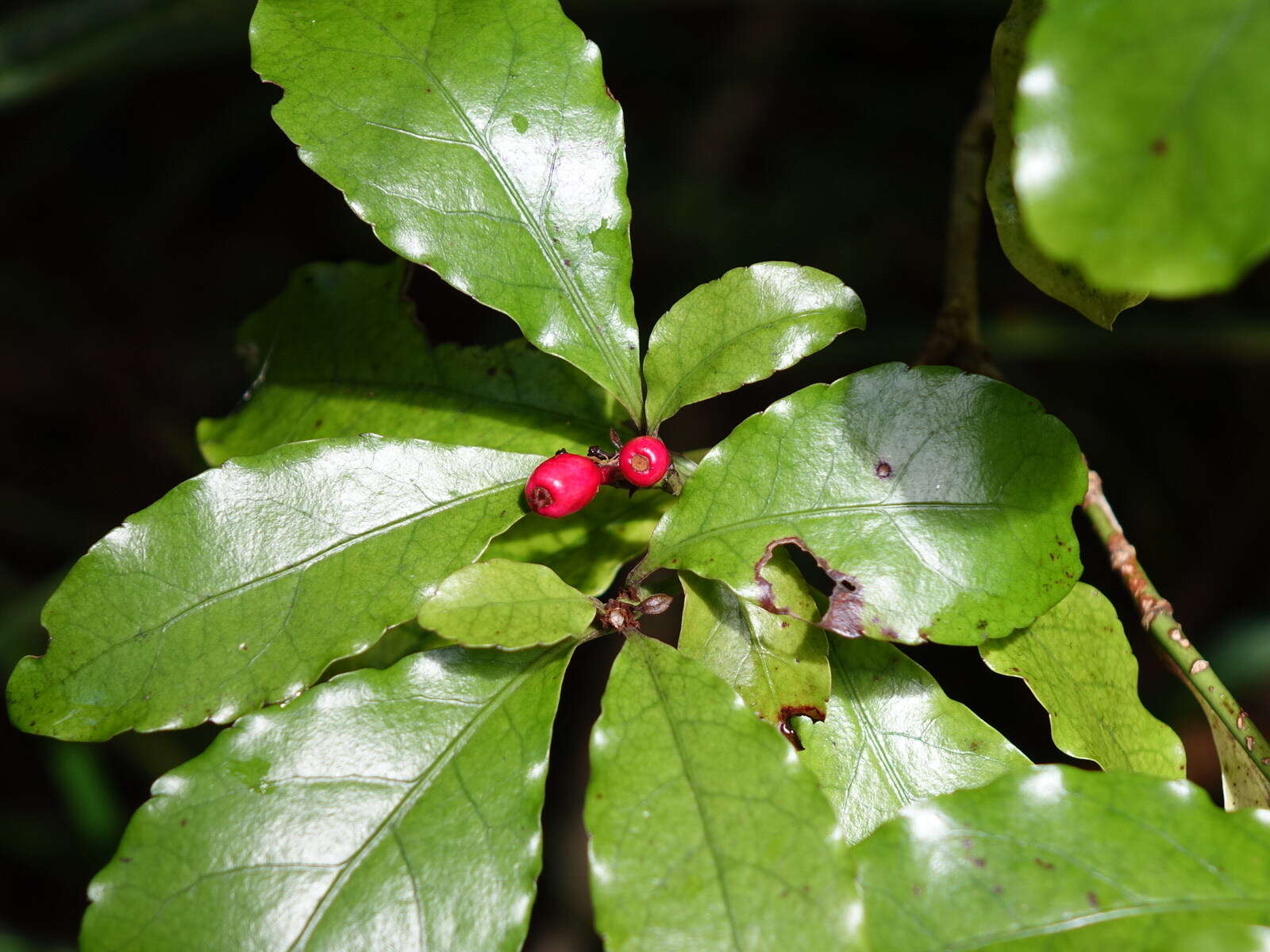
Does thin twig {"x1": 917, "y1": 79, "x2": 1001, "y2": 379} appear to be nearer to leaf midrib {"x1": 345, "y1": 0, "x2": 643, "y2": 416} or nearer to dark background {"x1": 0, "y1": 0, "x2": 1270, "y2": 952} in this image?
leaf midrib {"x1": 345, "y1": 0, "x2": 643, "y2": 416}

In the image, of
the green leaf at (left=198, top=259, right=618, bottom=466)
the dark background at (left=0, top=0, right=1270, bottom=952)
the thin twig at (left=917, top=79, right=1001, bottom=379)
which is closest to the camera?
the green leaf at (left=198, top=259, right=618, bottom=466)

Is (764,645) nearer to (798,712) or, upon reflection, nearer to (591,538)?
(798,712)

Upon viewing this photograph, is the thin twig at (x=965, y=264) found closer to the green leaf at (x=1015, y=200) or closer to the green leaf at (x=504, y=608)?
the green leaf at (x=1015, y=200)

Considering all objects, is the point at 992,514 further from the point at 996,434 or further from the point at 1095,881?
the point at 1095,881

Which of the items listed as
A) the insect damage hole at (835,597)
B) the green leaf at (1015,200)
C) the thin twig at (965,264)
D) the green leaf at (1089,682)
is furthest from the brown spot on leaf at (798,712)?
the thin twig at (965,264)

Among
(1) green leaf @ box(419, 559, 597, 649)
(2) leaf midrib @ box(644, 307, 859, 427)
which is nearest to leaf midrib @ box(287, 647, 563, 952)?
(1) green leaf @ box(419, 559, 597, 649)

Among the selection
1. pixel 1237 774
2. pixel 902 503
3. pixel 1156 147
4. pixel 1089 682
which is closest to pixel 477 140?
pixel 902 503
